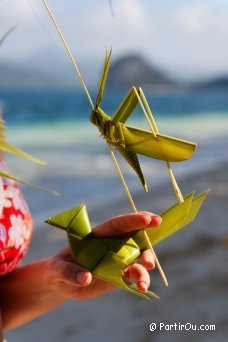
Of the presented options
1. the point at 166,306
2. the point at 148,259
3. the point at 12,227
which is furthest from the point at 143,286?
the point at 166,306

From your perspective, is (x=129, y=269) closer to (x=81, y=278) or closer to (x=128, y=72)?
(x=81, y=278)

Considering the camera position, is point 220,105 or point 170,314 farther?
point 220,105

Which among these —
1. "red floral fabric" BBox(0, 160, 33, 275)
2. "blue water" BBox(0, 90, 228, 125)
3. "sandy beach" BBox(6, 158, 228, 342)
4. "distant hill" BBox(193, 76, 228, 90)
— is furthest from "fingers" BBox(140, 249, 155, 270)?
"distant hill" BBox(193, 76, 228, 90)

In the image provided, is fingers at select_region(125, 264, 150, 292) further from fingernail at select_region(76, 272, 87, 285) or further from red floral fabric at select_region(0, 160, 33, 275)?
red floral fabric at select_region(0, 160, 33, 275)

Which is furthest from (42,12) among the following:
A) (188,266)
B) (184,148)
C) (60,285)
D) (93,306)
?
(188,266)

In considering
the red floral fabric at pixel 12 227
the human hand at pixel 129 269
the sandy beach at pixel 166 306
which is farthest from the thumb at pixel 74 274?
the sandy beach at pixel 166 306

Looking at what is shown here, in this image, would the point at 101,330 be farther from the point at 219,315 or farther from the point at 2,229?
the point at 2,229
